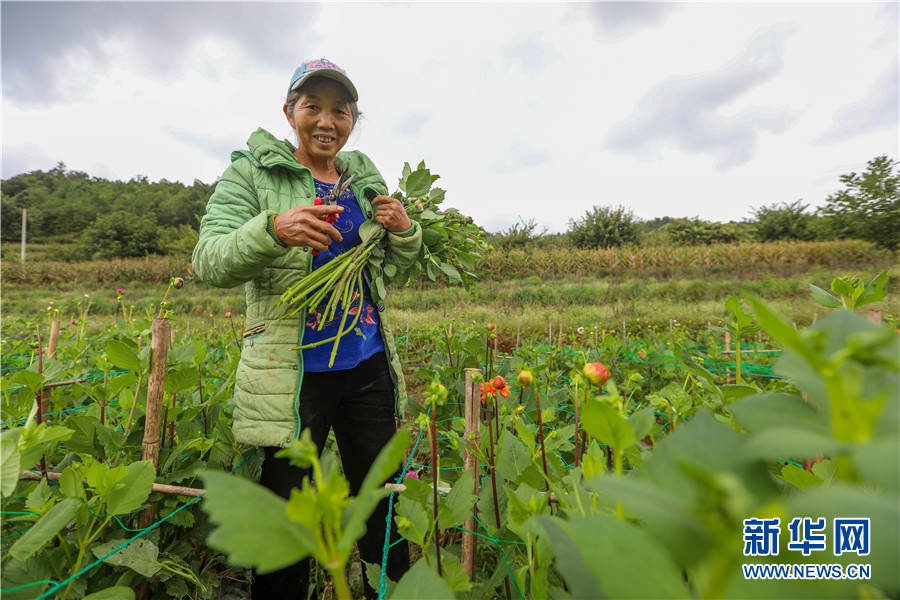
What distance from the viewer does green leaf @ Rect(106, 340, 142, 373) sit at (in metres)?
1.00

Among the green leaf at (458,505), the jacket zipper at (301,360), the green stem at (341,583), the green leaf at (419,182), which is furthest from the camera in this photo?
the green leaf at (419,182)

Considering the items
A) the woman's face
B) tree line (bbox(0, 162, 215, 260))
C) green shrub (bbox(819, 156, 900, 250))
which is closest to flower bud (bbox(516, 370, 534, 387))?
the woman's face

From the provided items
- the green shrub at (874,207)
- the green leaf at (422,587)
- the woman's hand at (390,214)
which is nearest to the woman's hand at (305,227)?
the woman's hand at (390,214)

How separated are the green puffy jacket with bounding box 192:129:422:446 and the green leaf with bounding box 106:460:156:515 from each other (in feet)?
1.31

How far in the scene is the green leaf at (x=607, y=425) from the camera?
1.06 ft

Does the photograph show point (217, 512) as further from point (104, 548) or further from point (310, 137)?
point (310, 137)

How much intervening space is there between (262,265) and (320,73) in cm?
75

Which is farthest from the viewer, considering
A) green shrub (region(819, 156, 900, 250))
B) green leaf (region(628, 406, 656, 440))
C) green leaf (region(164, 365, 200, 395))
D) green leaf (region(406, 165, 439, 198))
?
green shrub (region(819, 156, 900, 250))

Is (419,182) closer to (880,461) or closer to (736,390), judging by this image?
(736,390)

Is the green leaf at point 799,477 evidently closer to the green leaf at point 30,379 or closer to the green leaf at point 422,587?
the green leaf at point 422,587

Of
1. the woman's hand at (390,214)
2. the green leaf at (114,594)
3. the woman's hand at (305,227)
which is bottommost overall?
the green leaf at (114,594)

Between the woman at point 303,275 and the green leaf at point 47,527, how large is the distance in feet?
2.06

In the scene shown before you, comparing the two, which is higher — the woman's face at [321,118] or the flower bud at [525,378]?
the woman's face at [321,118]

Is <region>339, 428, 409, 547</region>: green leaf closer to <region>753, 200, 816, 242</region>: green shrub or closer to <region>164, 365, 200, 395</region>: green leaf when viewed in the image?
<region>164, 365, 200, 395</region>: green leaf
